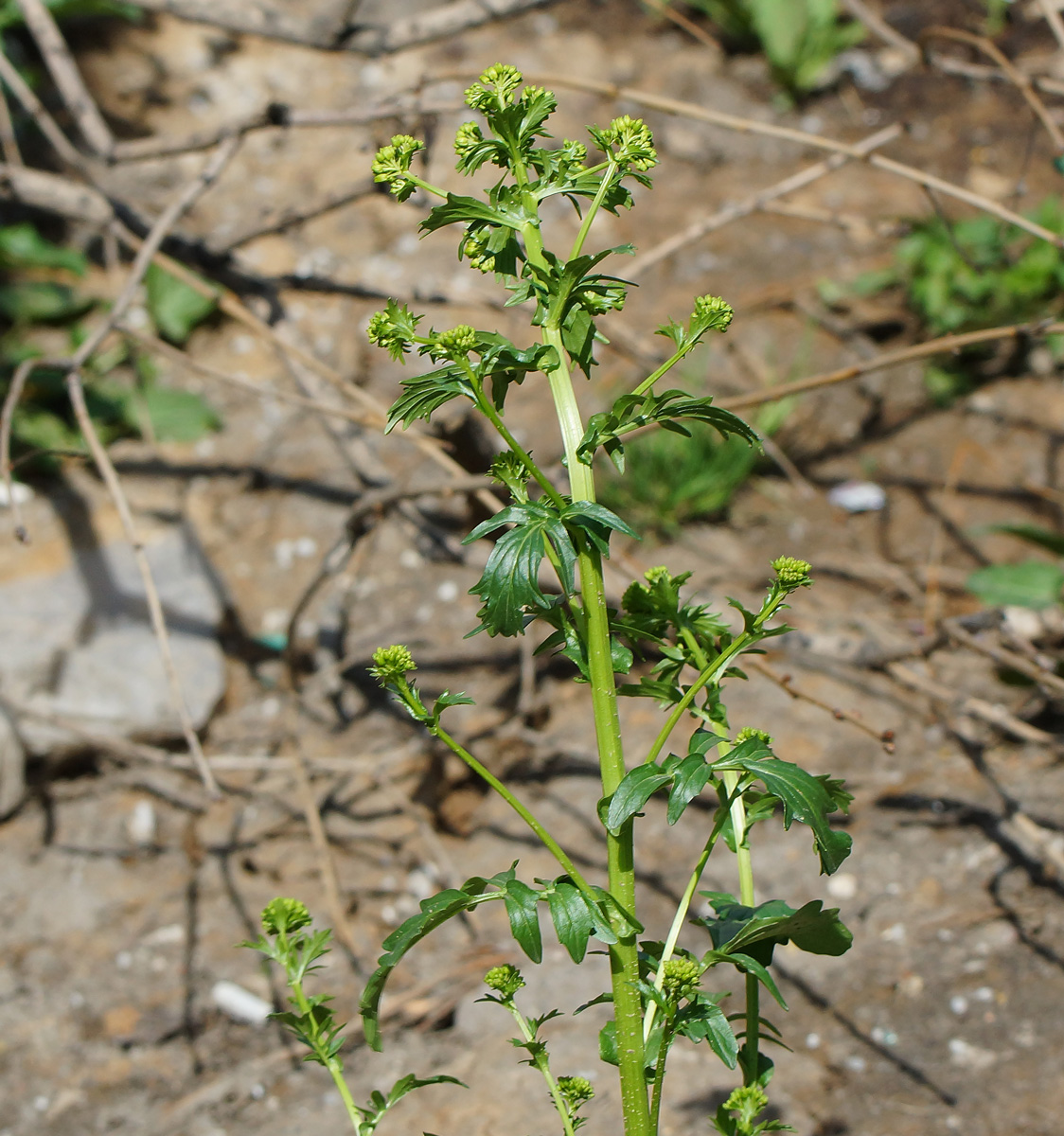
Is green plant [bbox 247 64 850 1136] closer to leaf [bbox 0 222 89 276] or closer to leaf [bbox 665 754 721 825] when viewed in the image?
leaf [bbox 665 754 721 825]

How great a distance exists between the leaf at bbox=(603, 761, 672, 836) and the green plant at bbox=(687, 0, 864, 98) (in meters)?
4.58

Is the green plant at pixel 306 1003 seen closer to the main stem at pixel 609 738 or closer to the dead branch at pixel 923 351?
the main stem at pixel 609 738

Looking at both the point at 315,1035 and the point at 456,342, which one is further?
the point at 315,1035

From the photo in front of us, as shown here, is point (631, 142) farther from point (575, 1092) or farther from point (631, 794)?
point (575, 1092)

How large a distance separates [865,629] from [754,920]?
1.60 m

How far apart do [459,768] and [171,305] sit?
1981 mm

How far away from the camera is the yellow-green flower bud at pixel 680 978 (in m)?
0.88

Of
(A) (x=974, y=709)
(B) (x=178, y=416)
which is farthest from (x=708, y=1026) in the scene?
(B) (x=178, y=416)

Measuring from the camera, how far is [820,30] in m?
4.63

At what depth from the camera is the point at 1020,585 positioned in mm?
2570

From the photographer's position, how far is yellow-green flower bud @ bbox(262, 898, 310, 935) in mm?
951

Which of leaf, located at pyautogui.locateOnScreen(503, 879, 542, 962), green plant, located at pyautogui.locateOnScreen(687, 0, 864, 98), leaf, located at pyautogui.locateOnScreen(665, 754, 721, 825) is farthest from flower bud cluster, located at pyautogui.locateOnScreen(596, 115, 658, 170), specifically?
green plant, located at pyautogui.locateOnScreen(687, 0, 864, 98)

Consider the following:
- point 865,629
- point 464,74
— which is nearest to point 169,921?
point 865,629

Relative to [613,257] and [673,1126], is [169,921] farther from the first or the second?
[613,257]
